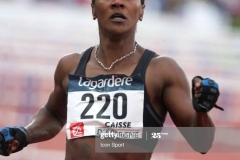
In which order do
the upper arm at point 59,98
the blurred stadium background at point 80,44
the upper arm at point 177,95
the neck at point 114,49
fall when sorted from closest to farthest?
1. the upper arm at point 177,95
2. the neck at point 114,49
3. the upper arm at point 59,98
4. the blurred stadium background at point 80,44

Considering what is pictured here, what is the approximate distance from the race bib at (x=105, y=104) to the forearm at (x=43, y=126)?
0.29 metres

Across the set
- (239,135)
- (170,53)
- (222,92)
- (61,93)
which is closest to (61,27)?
(170,53)

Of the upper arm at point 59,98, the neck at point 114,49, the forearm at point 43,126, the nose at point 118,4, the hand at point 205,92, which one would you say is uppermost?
the nose at point 118,4

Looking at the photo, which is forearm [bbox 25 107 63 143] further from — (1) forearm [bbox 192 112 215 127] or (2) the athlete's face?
(1) forearm [bbox 192 112 215 127]

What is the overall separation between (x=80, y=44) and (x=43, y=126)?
4.39 meters

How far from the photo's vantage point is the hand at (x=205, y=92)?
2.81 meters

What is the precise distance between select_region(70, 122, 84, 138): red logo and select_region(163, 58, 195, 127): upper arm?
48cm

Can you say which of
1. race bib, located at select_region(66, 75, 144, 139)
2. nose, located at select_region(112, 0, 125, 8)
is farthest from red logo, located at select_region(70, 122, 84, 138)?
nose, located at select_region(112, 0, 125, 8)

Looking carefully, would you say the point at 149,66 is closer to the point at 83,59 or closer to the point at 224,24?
the point at 83,59

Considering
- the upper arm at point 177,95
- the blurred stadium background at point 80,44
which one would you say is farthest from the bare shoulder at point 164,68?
the blurred stadium background at point 80,44

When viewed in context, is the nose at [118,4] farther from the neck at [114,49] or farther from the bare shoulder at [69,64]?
the bare shoulder at [69,64]

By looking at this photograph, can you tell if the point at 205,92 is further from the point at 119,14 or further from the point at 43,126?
the point at 43,126

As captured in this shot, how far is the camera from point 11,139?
3.34m

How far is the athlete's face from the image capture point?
11.4 feet
